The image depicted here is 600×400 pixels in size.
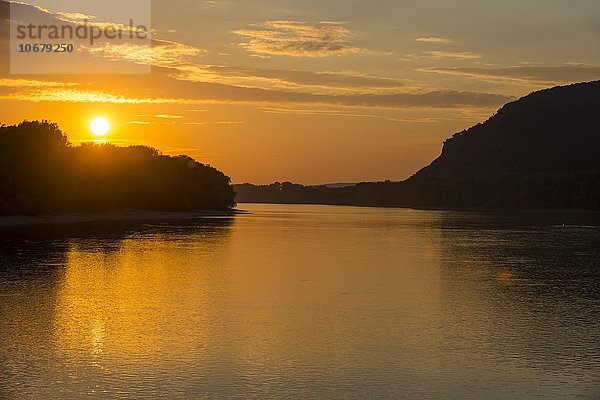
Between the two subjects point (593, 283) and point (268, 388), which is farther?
point (593, 283)

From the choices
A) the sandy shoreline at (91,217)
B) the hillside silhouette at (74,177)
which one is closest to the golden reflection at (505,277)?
the sandy shoreline at (91,217)

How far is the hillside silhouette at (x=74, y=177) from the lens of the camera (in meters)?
117

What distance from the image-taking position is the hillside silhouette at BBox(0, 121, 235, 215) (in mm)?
116938

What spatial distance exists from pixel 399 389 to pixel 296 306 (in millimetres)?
14849

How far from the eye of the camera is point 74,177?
138250 millimetres

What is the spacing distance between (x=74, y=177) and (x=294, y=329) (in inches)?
4614

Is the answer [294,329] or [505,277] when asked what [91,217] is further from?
[294,329]

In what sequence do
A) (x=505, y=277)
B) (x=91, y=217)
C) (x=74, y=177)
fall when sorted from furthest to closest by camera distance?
1. (x=91, y=217)
2. (x=74, y=177)
3. (x=505, y=277)

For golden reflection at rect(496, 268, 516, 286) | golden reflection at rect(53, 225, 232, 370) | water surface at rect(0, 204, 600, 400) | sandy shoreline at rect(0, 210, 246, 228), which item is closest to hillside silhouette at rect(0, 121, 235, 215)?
sandy shoreline at rect(0, 210, 246, 228)

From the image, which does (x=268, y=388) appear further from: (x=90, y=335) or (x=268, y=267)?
(x=268, y=267)

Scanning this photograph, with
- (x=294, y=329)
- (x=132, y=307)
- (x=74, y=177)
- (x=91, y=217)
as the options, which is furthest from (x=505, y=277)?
(x=91, y=217)

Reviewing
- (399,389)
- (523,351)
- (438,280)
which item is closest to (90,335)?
(399,389)

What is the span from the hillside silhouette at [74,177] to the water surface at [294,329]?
66.0m

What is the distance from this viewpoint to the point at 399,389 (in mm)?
20000
